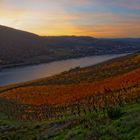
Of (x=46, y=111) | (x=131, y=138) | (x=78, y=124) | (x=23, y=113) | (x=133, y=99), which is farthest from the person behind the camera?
(x=23, y=113)

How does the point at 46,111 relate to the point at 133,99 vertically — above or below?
below

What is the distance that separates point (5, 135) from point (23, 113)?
10337 mm

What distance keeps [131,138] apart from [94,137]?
1732 mm

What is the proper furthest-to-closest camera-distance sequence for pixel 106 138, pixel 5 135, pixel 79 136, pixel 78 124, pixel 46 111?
pixel 46 111 < pixel 5 135 < pixel 78 124 < pixel 79 136 < pixel 106 138

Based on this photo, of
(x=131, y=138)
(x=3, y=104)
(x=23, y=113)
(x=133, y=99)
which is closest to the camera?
(x=131, y=138)

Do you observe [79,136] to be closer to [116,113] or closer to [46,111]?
[116,113]

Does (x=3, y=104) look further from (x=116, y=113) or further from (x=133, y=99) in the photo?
(x=116, y=113)

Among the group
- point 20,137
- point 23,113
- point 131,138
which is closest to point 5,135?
point 20,137

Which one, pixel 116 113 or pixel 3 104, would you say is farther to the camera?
pixel 3 104

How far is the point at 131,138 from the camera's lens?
39.3 feet

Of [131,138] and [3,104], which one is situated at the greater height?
[131,138]

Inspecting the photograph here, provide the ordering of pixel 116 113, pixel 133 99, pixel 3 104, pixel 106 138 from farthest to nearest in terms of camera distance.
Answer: pixel 3 104
pixel 133 99
pixel 116 113
pixel 106 138

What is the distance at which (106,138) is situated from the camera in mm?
12734

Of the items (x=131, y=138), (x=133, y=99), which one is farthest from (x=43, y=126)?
(x=131, y=138)
